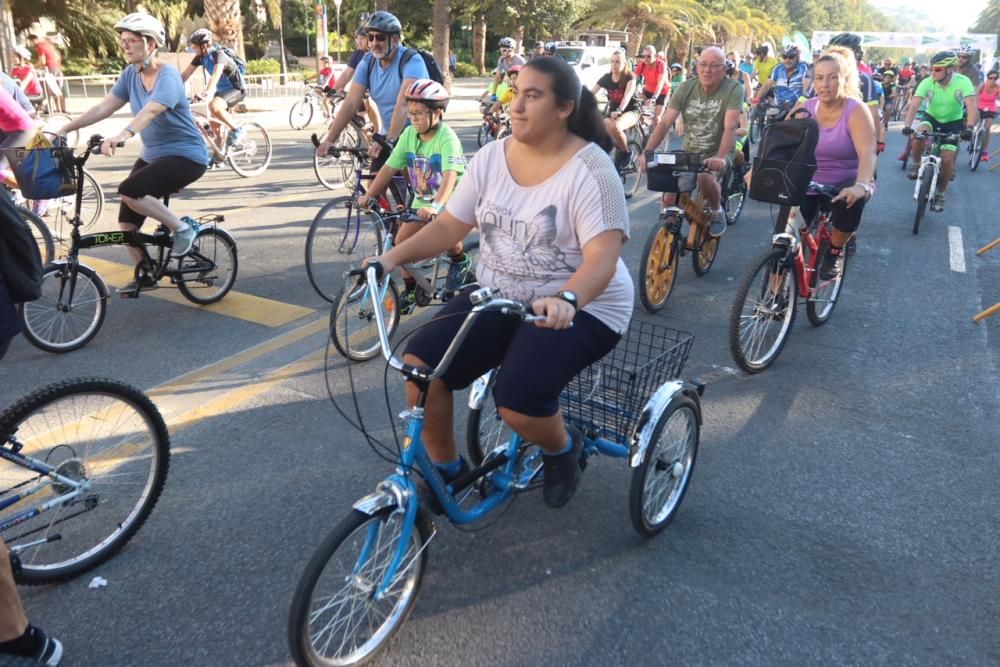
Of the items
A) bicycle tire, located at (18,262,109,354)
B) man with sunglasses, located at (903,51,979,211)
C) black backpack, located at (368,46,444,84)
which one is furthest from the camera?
man with sunglasses, located at (903,51,979,211)

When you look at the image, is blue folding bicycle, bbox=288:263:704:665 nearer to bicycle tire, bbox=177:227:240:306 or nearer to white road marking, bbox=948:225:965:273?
bicycle tire, bbox=177:227:240:306

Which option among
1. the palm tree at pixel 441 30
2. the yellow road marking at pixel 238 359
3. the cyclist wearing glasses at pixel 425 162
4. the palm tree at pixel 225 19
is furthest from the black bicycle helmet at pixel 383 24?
the palm tree at pixel 441 30

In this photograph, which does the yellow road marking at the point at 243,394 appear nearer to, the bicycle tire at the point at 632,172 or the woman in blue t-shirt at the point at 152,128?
the woman in blue t-shirt at the point at 152,128

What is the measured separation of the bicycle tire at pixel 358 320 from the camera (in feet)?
15.4

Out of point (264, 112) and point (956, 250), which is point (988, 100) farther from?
point (264, 112)

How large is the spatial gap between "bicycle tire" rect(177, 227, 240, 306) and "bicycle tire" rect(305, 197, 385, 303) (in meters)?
0.60

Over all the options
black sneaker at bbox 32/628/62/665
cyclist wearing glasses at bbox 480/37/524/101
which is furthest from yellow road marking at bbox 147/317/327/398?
cyclist wearing glasses at bbox 480/37/524/101

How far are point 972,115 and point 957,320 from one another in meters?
4.68

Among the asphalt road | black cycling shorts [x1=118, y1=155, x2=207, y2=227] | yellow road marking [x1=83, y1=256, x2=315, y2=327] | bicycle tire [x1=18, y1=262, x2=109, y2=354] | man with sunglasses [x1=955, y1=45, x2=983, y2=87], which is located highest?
man with sunglasses [x1=955, y1=45, x2=983, y2=87]

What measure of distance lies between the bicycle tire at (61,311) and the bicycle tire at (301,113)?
44.2 feet

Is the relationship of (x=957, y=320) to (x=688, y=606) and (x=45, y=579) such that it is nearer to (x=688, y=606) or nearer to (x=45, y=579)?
(x=688, y=606)

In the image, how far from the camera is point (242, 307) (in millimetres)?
6059

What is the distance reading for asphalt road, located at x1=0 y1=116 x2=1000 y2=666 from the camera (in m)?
2.78

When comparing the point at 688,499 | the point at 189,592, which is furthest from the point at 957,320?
the point at 189,592
